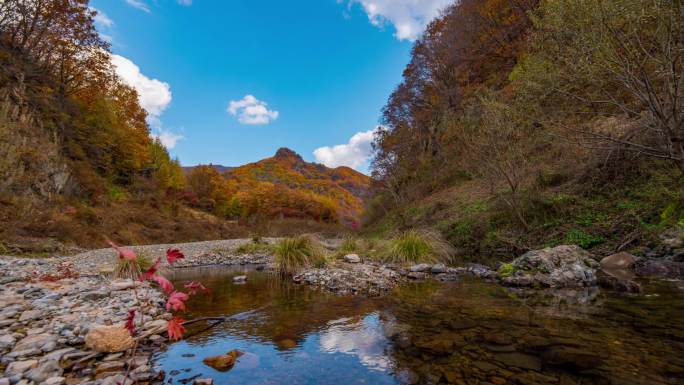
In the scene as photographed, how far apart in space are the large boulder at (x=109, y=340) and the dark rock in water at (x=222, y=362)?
2.74 feet

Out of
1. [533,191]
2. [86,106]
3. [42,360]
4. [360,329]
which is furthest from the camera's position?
[86,106]

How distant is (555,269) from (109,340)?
7290mm

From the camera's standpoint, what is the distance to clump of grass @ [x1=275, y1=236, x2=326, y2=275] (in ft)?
29.7

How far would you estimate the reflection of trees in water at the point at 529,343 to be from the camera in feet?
8.46

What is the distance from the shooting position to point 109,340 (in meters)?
3.07

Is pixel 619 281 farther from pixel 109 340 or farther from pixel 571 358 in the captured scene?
pixel 109 340

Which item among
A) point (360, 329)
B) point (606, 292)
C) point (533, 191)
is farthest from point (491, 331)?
point (533, 191)

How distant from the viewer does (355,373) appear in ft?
9.28

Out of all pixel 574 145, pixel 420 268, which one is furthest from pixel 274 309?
pixel 574 145

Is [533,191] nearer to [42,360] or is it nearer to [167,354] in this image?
[167,354]

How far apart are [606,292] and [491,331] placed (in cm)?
286

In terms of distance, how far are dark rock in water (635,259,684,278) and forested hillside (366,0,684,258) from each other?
3.16ft

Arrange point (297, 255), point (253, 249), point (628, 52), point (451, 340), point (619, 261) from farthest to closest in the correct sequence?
point (253, 249) < point (297, 255) < point (619, 261) < point (628, 52) < point (451, 340)

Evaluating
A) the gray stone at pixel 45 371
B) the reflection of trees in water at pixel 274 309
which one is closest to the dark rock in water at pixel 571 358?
the reflection of trees in water at pixel 274 309
